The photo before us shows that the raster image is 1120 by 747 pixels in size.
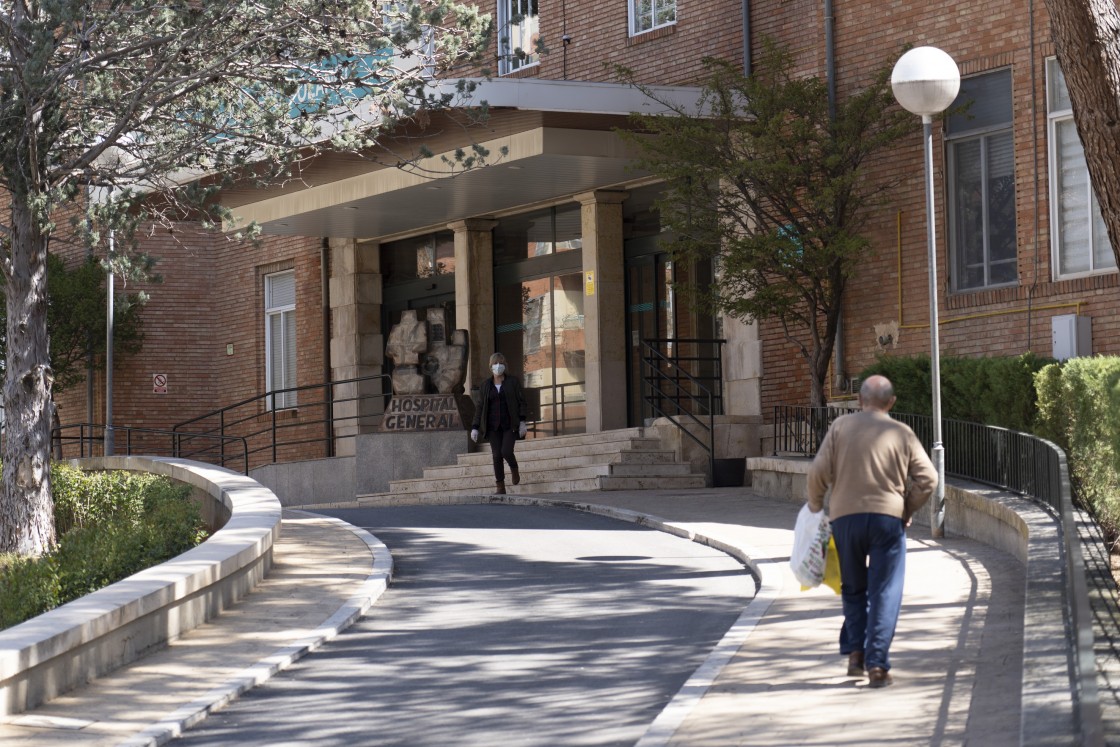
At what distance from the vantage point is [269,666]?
30.0 feet

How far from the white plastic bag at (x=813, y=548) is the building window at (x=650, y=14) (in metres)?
15.7

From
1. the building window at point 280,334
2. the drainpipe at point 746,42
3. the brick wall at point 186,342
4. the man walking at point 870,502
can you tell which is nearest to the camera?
the man walking at point 870,502

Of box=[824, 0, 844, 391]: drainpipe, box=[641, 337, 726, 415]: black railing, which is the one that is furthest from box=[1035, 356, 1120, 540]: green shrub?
box=[641, 337, 726, 415]: black railing

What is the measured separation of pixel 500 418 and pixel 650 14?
7.22 meters

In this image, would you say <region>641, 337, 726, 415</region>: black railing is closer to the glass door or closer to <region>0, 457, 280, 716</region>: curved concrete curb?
the glass door

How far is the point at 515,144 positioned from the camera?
65.9 feet

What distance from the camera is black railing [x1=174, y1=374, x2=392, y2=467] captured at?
27.2m

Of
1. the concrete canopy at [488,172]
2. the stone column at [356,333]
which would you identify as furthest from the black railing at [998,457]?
the stone column at [356,333]

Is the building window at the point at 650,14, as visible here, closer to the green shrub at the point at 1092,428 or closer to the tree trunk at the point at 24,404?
the tree trunk at the point at 24,404

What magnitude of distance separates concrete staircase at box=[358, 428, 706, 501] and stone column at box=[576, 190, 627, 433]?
1.29m

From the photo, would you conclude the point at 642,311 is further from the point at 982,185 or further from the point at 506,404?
the point at 982,185

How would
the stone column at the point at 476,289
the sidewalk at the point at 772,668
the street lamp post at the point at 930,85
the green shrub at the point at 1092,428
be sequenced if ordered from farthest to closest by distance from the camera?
the stone column at the point at 476,289
the street lamp post at the point at 930,85
the green shrub at the point at 1092,428
the sidewalk at the point at 772,668

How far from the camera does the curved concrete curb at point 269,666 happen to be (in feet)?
25.5

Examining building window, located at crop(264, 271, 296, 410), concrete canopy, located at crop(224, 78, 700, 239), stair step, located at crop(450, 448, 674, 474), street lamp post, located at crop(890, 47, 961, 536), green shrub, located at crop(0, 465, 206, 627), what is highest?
concrete canopy, located at crop(224, 78, 700, 239)
